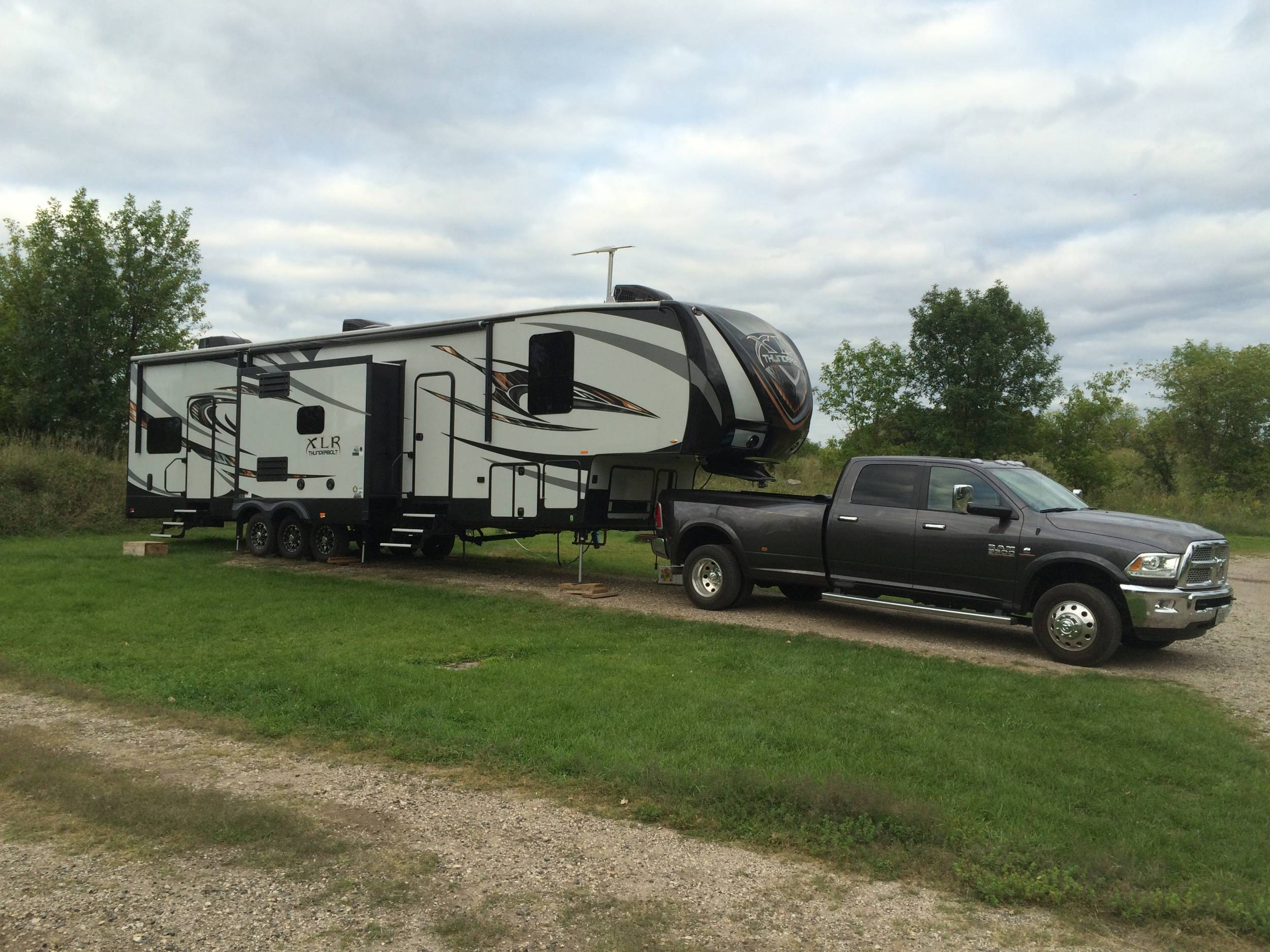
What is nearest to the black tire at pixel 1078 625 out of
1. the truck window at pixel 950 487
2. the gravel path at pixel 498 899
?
the truck window at pixel 950 487

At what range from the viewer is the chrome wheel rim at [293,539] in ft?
54.4

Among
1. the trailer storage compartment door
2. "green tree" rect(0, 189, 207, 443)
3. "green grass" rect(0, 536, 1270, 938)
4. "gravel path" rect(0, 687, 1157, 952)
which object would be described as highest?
"green tree" rect(0, 189, 207, 443)

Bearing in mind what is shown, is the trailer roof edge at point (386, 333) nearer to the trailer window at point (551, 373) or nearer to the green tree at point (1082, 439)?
the trailer window at point (551, 373)

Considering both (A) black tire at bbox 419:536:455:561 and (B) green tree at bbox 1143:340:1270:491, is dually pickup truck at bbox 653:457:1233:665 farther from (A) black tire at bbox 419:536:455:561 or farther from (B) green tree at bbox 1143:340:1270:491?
(B) green tree at bbox 1143:340:1270:491

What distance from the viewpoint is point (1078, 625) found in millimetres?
8992

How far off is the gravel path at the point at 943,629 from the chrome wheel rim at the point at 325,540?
62cm

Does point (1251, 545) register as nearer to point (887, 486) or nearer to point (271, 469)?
point (887, 486)

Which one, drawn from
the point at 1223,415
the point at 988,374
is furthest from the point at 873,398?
the point at 1223,415

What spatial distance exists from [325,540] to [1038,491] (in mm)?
11503

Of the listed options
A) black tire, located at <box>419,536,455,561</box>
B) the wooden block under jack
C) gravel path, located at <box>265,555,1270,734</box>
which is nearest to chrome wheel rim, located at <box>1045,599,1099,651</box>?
gravel path, located at <box>265,555,1270,734</box>

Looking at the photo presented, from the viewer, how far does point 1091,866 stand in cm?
430

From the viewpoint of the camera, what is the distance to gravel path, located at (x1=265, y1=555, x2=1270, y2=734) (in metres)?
8.74

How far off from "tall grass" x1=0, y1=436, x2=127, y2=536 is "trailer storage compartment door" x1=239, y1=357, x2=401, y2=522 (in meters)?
8.06

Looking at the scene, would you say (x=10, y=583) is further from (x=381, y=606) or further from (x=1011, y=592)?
(x=1011, y=592)
